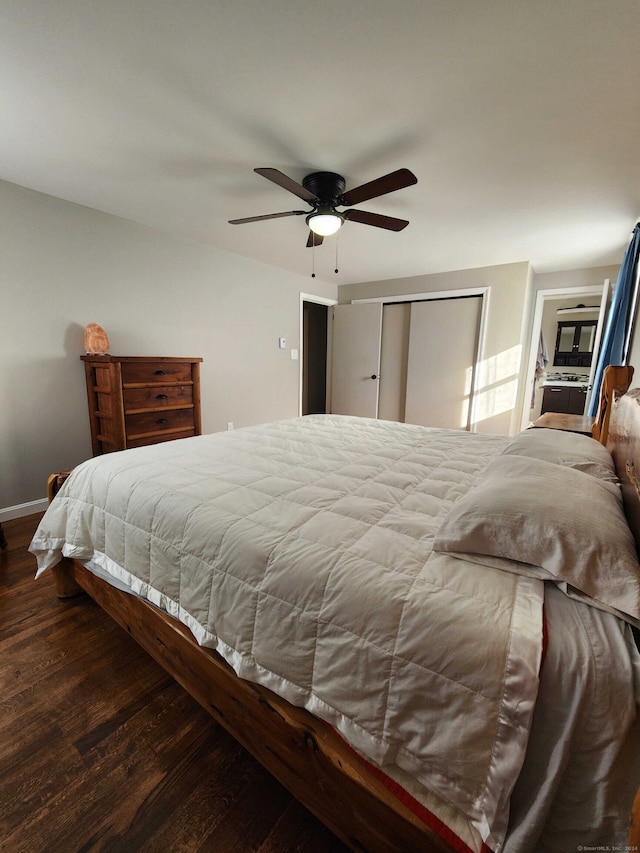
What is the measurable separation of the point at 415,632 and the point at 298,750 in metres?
0.49

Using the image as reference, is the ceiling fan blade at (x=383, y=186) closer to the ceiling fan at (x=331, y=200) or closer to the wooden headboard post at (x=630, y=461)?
the ceiling fan at (x=331, y=200)

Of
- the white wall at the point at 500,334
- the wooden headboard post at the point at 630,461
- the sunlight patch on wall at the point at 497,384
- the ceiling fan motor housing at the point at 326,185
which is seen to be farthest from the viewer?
the sunlight patch on wall at the point at 497,384

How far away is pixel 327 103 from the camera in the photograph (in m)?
1.52

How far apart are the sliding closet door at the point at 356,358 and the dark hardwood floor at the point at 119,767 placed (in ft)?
13.5

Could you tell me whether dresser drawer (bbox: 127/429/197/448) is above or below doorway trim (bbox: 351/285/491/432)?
below

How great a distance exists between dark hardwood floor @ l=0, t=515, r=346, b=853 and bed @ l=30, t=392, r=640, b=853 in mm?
125

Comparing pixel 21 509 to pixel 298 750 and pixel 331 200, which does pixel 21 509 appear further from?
pixel 331 200

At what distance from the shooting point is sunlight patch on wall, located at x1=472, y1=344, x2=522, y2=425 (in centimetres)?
401

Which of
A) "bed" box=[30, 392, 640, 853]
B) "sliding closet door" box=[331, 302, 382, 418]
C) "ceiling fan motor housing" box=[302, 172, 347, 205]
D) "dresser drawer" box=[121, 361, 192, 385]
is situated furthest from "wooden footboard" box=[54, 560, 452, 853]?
"sliding closet door" box=[331, 302, 382, 418]

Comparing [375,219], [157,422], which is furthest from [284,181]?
[157,422]

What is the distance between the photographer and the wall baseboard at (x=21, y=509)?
2461 millimetres

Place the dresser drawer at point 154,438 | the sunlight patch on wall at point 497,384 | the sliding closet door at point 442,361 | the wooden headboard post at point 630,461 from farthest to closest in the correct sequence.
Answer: the sliding closet door at point 442,361, the sunlight patch on wall at point 497,384, the dresser drawer at point 154,438, the wooden headboard post at point 630,461

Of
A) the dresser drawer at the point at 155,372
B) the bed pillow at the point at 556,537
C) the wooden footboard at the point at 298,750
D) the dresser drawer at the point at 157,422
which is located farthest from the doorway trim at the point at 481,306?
the wooden footboard at the point at 298,750

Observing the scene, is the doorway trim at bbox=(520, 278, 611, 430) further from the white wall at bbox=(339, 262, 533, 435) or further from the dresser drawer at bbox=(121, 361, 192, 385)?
the dresser drawer at bbox=(121, 361, 192, 385)
